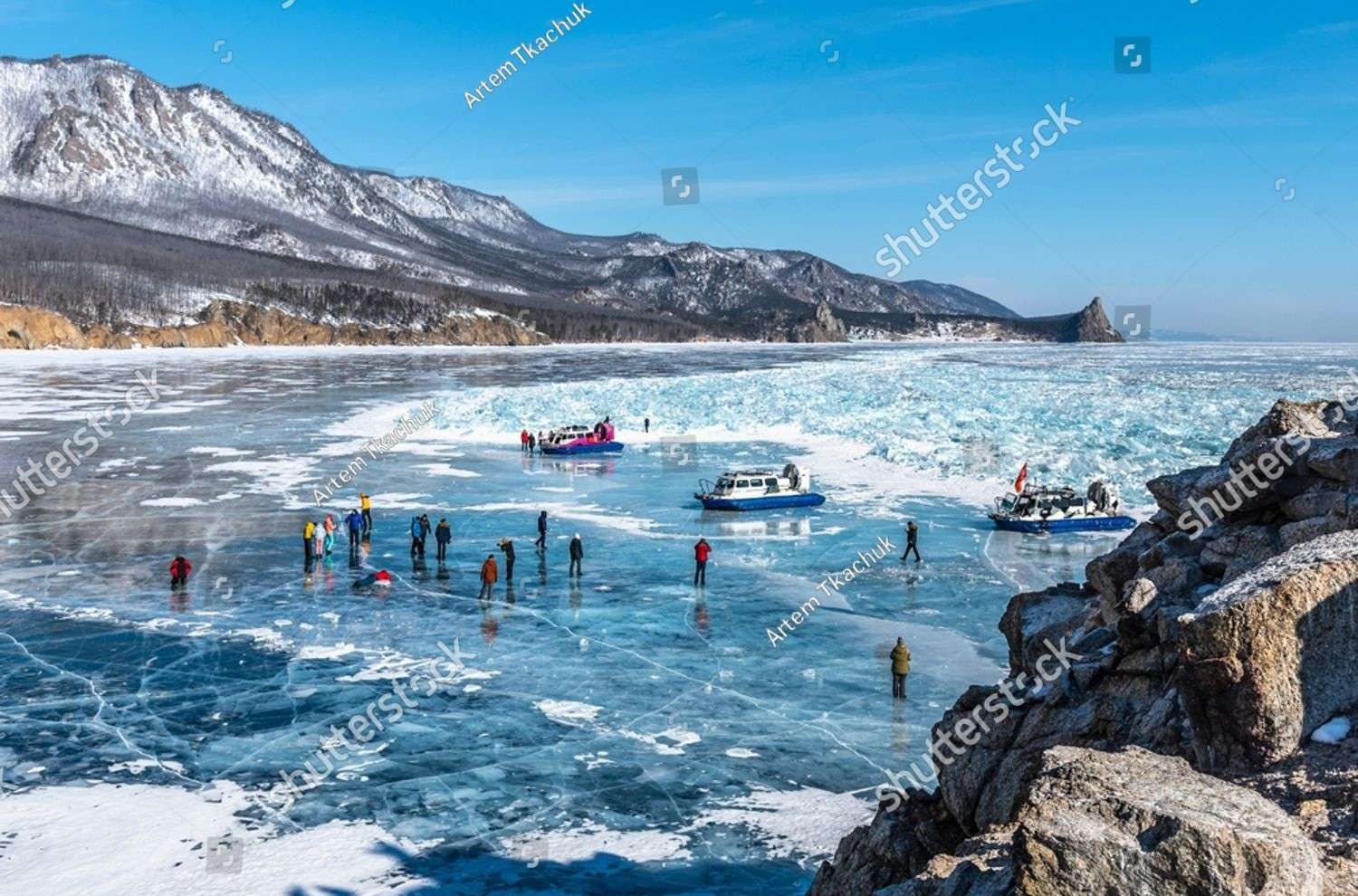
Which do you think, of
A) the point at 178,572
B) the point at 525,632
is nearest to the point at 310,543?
the point at 178,572

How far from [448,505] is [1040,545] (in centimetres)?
1735

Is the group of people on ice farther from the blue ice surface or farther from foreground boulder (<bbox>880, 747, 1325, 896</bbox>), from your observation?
foreground boulder (<bbox>880, 747, 1325, 896</bbox>)

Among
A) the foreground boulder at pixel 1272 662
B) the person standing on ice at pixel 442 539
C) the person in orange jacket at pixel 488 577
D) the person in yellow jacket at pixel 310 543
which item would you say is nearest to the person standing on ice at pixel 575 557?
the person in orange jacket at pixel 488 577

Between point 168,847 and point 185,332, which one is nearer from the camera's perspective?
point 168,847

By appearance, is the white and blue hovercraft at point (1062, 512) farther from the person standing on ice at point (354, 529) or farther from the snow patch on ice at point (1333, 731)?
the snow patch on ice at point (1333, 731)

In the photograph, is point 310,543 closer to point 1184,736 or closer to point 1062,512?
point 1062,512

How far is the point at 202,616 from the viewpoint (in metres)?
21.2

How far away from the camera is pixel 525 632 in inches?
812

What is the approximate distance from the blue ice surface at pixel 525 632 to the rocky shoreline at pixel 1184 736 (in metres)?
3.19

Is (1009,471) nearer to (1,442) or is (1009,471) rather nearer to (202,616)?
(202,616)

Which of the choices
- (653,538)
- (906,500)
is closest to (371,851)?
(653,538)

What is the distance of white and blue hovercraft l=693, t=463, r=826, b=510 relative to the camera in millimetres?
33844

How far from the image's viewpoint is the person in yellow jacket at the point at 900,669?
16.8 m

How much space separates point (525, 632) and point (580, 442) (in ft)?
89.1
